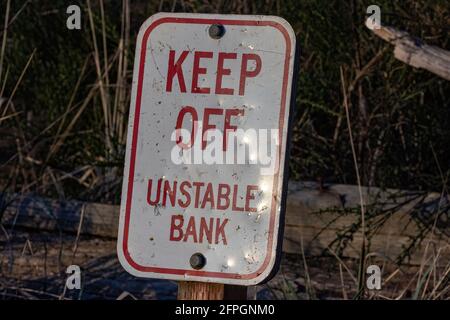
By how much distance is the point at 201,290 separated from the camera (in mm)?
2562

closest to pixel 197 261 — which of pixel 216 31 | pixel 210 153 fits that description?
pixel 210 153

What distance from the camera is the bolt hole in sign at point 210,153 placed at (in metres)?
2.51

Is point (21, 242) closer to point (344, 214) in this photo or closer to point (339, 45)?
point (344, 214)

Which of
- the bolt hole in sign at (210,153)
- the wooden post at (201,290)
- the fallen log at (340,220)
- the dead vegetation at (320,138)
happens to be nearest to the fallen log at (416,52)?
the dead vegetation at (320,138)

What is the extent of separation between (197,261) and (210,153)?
245 millimetres

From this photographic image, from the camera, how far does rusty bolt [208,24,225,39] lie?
2580 mm

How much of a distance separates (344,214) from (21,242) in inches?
62.4

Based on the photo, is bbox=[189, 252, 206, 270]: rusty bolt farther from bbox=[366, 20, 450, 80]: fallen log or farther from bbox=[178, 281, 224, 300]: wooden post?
bbox=[366, 20, 450, 80]: fallen log

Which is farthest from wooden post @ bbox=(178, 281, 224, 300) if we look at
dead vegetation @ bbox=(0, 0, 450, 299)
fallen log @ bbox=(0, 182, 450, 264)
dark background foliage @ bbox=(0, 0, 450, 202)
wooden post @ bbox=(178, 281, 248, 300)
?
dark background foliage @ bbox=(0, 0, 450, 202)

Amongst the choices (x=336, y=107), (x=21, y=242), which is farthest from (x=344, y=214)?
(x=21, y=242)

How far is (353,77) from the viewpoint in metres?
6.18

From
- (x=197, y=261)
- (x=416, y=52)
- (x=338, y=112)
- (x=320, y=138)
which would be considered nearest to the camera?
(x=197, y=261)

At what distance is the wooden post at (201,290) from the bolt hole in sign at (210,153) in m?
0.05

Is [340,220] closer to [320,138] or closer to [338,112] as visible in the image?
[320,138]
